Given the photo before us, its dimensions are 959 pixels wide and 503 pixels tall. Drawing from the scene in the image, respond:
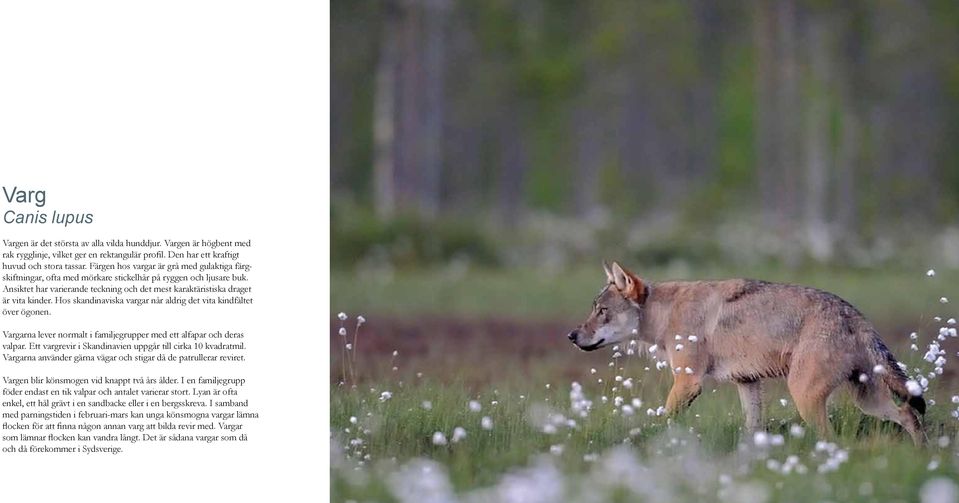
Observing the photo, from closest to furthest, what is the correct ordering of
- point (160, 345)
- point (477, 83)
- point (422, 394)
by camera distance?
point (160, 345), point (422, 394), point (477, 83)

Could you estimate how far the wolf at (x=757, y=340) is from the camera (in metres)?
7.93

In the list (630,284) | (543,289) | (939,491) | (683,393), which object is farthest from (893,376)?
(543,289)

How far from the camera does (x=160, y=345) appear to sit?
782 cm

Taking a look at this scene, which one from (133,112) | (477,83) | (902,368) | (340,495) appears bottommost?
(340,495)

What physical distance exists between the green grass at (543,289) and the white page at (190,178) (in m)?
8.62

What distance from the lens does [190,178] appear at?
26.5ft

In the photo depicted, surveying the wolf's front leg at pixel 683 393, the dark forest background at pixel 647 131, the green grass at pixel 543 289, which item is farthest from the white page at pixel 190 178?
the dark forest background at pixel 647 131

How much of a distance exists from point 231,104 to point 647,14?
27516 millimetres

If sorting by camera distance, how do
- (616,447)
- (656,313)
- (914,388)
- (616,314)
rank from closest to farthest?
(914,388) → (616,447) → (656,313) → (616,314)

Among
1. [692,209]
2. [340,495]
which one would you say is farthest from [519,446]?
[692,209]

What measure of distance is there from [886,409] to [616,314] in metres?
2.00

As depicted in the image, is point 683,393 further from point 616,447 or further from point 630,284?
point 630,284

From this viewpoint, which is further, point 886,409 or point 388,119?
point 388,119

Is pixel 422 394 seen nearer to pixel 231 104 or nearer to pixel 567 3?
pixel 231 104
